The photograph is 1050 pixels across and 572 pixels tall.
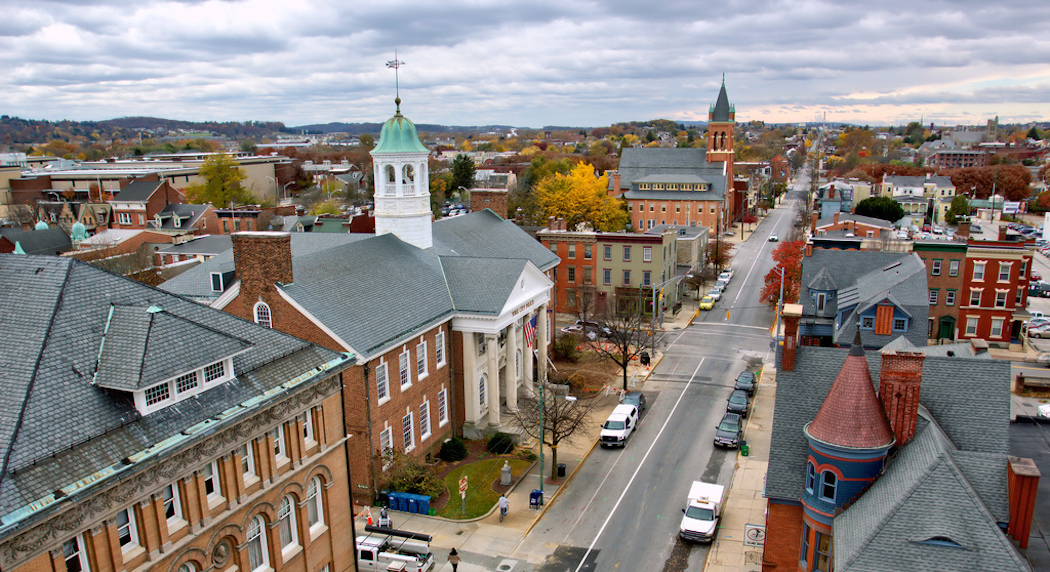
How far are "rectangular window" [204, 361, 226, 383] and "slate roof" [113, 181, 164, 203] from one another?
92896 mm

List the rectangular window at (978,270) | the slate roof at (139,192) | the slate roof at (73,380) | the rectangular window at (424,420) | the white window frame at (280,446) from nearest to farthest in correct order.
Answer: the slate roof at (73,380) → the white window frame at (280,446) → the rectangular window at (424,420) → the rectangular window at (978,270) → the slate roof at (139,192)

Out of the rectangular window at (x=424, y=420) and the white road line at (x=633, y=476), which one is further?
the rectangular window at (x=424, y=420)

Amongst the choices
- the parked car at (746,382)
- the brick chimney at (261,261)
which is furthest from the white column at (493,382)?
the parked car at (746,382)

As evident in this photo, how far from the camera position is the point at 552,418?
127 feet

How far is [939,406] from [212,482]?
84.0ft

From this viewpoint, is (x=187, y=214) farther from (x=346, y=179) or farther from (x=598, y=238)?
(x=346, y=179)

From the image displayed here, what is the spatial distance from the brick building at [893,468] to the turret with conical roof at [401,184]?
2658 cm

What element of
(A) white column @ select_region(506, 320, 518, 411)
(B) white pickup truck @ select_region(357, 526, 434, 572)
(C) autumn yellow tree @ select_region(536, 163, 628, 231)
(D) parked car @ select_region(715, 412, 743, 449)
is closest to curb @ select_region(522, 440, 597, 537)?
(B) white pickup truck @ select_region(357, 526, 434, 572)

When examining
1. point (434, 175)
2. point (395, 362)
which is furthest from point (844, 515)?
point (434, 175)

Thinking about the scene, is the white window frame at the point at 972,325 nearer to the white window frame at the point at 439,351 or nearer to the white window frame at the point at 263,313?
the white window frame at the point at 439,351

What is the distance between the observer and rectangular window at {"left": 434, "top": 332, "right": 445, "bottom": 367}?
42.2 meters

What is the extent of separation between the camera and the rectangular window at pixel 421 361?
Answer: 40.3m

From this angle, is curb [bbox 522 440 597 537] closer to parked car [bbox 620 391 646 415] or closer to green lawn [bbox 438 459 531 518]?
green lawn [bbox 438 459 531 518]

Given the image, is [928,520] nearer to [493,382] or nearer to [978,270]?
[493,382]
